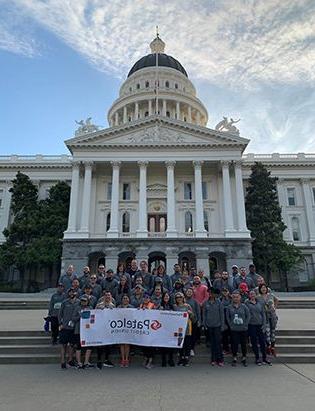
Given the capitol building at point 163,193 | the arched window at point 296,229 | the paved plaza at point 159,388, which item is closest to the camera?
the paved plaza at point 159,388

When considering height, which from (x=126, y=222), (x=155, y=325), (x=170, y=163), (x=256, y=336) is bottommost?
(x=256, y=336)

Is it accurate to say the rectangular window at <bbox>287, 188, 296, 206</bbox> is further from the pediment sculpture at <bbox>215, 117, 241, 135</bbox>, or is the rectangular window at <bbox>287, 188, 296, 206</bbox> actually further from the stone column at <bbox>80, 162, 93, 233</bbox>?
the stone column at <bbox>80, 162, 93, 233</bbox>

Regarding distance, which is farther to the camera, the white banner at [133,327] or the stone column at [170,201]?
the stone column at [170,201]

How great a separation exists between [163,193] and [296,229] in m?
18.8

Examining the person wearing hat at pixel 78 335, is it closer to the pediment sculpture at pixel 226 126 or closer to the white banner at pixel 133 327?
the white banner at pixel 133 327

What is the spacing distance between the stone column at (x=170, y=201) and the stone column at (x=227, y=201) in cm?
568

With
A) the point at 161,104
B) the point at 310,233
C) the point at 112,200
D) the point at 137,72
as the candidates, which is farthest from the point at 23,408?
the point at 137,72

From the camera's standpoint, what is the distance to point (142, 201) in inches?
1473

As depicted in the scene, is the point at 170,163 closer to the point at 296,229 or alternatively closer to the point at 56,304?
the point at 296,229

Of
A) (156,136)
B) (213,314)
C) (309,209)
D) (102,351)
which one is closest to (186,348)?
(213,314)

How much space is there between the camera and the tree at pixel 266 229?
3534 cm

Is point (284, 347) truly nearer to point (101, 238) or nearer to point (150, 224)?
point (101, 238)

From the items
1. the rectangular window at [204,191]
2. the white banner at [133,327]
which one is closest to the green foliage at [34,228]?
the rectangular window at [204,191]

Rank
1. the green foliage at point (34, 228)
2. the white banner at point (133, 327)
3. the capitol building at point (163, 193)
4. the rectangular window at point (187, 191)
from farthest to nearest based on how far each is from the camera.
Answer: the rectangular window at point (187, 191), the capitol building at point (163, 193), the green foliage at point (34, 228), the white banner at point (133, 327)
